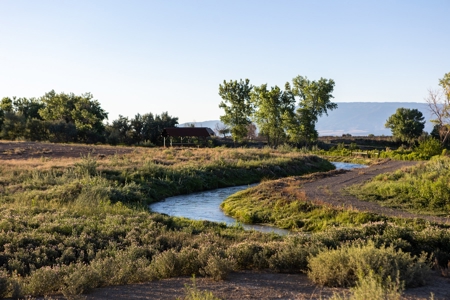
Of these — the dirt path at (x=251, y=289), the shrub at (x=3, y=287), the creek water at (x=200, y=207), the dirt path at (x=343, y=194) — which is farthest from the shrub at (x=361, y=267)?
the creek water at (x=200, y=207)

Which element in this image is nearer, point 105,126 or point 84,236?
point 84,236

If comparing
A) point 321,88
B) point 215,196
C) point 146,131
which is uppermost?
point 321,88

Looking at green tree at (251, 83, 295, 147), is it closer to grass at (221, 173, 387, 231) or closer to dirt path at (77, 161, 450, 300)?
grass at (221, 173, 387, 231)

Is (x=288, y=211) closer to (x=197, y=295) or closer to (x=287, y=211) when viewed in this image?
(x=287, y=211)

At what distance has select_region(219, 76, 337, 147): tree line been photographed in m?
82.3

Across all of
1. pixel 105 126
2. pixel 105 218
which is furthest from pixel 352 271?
pixel 105 126

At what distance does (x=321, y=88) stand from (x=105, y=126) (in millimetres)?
43167

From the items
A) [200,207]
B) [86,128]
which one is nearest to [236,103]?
[86,128]

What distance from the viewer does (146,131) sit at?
93.2m

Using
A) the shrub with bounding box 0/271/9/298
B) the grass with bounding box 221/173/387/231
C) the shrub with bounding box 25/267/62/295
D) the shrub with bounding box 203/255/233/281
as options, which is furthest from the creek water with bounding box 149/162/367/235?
the shrub with bounding box 0/271/9/298

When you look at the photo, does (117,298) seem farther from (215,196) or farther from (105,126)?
(105,126)

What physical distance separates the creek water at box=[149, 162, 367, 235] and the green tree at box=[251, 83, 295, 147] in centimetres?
4731

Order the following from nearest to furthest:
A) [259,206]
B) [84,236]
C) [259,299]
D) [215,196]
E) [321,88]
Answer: [259,299] → [84,236] → [259,206] → [215,196] → [321,88]

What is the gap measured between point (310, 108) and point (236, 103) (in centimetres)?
1385
